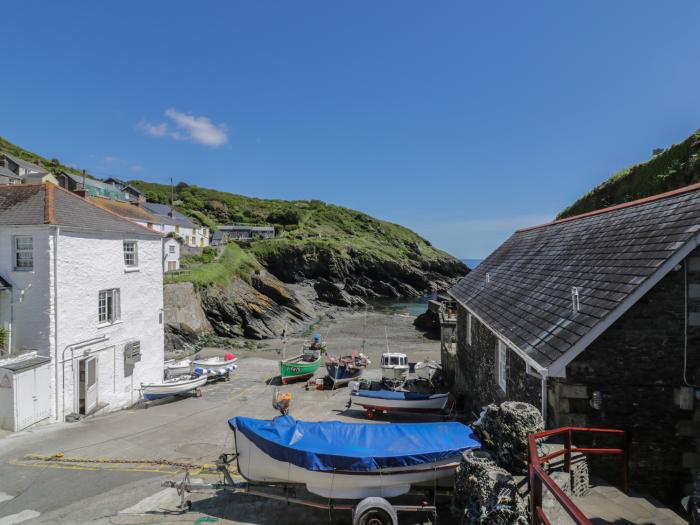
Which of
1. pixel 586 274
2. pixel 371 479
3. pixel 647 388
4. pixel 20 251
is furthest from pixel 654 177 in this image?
pixel 20 251

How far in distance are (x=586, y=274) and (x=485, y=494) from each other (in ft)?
22.0

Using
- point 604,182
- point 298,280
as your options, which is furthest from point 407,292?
point 604,182

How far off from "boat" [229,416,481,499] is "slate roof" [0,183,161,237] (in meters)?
12.9

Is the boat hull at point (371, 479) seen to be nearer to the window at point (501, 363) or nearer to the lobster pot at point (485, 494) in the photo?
the lobster pot at point (485, 494)

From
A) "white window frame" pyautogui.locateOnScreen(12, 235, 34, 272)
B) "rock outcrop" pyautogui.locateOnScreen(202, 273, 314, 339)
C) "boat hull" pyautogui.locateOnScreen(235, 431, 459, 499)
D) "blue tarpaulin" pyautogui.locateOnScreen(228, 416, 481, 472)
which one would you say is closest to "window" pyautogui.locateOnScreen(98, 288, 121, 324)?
"white window frame" pyautogui.locateOnScreen(12, 235, 34, 272)

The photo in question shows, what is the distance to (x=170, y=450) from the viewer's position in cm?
1268

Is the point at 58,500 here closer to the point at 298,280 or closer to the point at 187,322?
the point at 187,322

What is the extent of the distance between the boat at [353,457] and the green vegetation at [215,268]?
109 feet

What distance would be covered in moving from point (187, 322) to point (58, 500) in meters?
27.3

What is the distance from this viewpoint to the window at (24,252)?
1507cm

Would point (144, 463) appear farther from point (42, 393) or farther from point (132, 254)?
point (132, 254)

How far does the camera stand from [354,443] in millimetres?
7543

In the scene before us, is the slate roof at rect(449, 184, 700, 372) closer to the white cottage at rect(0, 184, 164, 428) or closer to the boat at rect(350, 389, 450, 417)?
the boat at rect(350, 389, 450, 417)

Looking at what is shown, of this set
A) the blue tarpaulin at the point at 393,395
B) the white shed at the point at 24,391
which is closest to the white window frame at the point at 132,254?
the white shed at the point at 24,391
